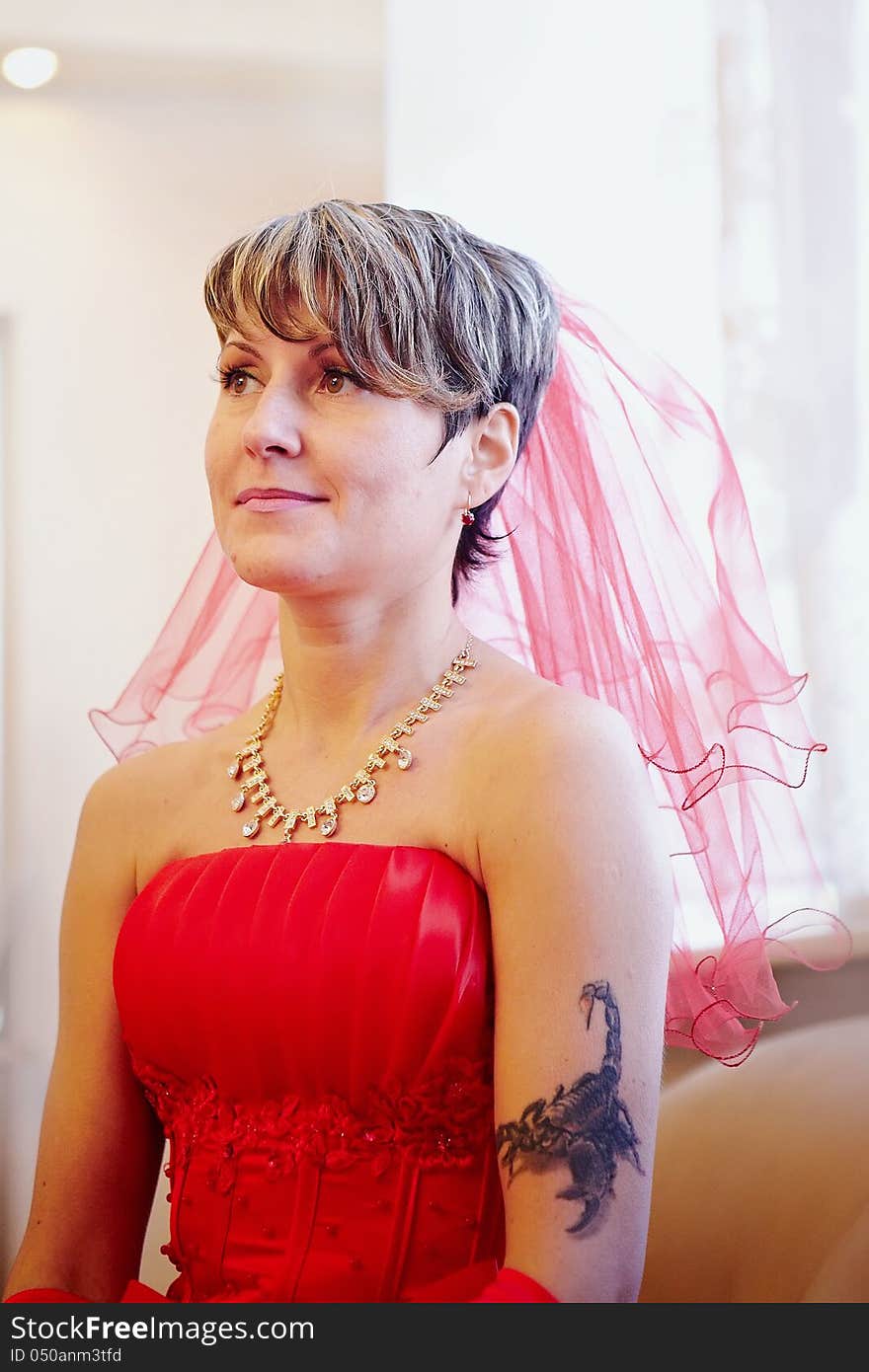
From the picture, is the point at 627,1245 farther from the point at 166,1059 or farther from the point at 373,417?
the point at 373,417

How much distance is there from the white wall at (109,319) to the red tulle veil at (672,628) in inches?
27.9

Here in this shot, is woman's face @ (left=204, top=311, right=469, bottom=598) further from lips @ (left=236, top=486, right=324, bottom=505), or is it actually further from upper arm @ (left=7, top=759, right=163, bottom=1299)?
upper arm @ (left=7, top=759, right=163, bottom=1299)

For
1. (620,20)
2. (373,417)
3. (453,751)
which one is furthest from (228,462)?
(620,20)

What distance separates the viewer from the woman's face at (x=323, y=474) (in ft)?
3.99

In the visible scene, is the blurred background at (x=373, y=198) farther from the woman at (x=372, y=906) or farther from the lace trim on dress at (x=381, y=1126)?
the lace trim on dress at (x=381, y=1126)

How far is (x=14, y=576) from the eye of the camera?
204 centimetres

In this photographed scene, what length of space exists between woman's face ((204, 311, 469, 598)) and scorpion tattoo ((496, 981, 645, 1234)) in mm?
426

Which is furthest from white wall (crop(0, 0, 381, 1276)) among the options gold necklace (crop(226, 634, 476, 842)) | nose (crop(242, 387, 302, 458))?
nose (crop(242, 387, 302, 458))

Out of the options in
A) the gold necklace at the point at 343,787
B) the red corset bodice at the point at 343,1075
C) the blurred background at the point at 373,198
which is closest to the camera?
the red corset bodice at the point at 343,1075

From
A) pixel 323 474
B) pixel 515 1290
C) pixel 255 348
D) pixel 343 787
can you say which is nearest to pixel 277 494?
pixel 323 474

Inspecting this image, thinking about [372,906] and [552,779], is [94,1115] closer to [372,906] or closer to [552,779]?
[372,906]

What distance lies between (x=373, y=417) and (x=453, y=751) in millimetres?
294

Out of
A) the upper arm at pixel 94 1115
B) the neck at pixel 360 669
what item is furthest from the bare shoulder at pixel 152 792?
the neck at pixel 360 669

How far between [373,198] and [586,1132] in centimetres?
144
